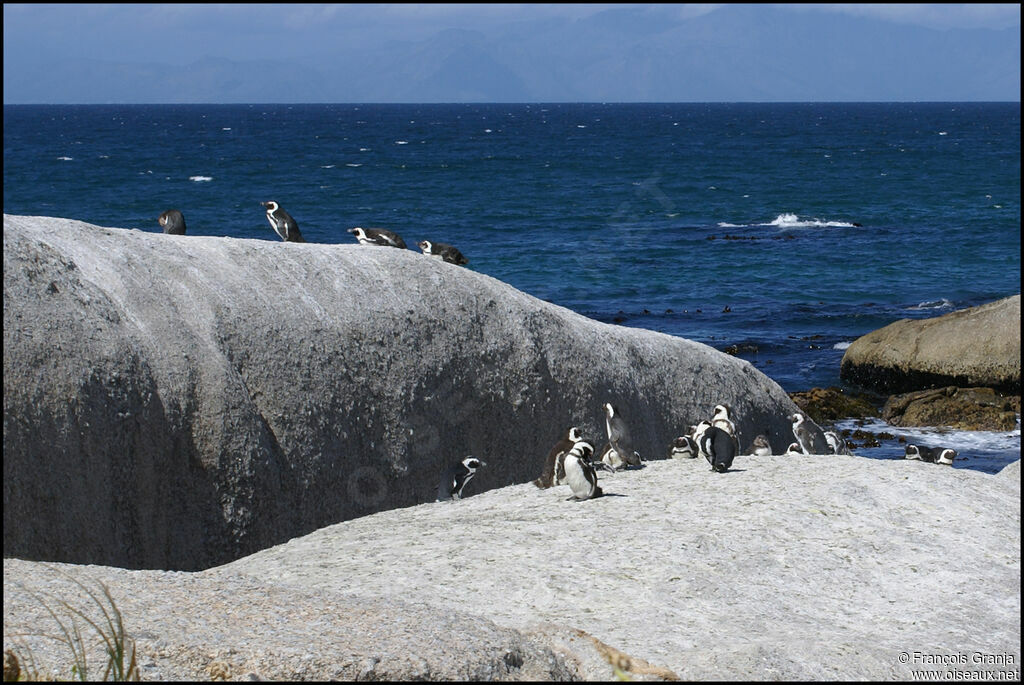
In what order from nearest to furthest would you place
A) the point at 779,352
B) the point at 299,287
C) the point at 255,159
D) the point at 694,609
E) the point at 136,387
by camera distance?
the point at 694,609 → the point at 136,387 → the point at 299,287 → the point at 779,352 → the point at 255,159

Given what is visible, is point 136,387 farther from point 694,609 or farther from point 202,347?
point 694,609

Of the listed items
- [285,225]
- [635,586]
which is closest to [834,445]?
[285,225]

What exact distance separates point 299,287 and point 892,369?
43.4ft

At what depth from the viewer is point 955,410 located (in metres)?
19.0

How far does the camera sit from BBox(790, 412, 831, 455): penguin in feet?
44.6

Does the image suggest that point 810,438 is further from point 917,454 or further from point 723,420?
point 917,454

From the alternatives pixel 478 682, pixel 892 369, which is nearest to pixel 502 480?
pixel 478 682

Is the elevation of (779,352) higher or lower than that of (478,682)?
lower

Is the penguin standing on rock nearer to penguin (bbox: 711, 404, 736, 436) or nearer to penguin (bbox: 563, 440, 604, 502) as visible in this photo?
penguin (bbox: 711, 404, 736, 436)

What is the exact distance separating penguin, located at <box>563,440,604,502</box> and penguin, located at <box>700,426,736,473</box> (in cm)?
154

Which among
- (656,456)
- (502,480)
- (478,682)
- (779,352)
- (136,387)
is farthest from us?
(779,352)

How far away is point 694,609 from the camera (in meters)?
7.40

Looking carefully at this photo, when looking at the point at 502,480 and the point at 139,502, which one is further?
the point at 502,480

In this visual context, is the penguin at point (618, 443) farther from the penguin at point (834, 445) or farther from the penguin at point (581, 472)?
the penguin at point (834, 445)
